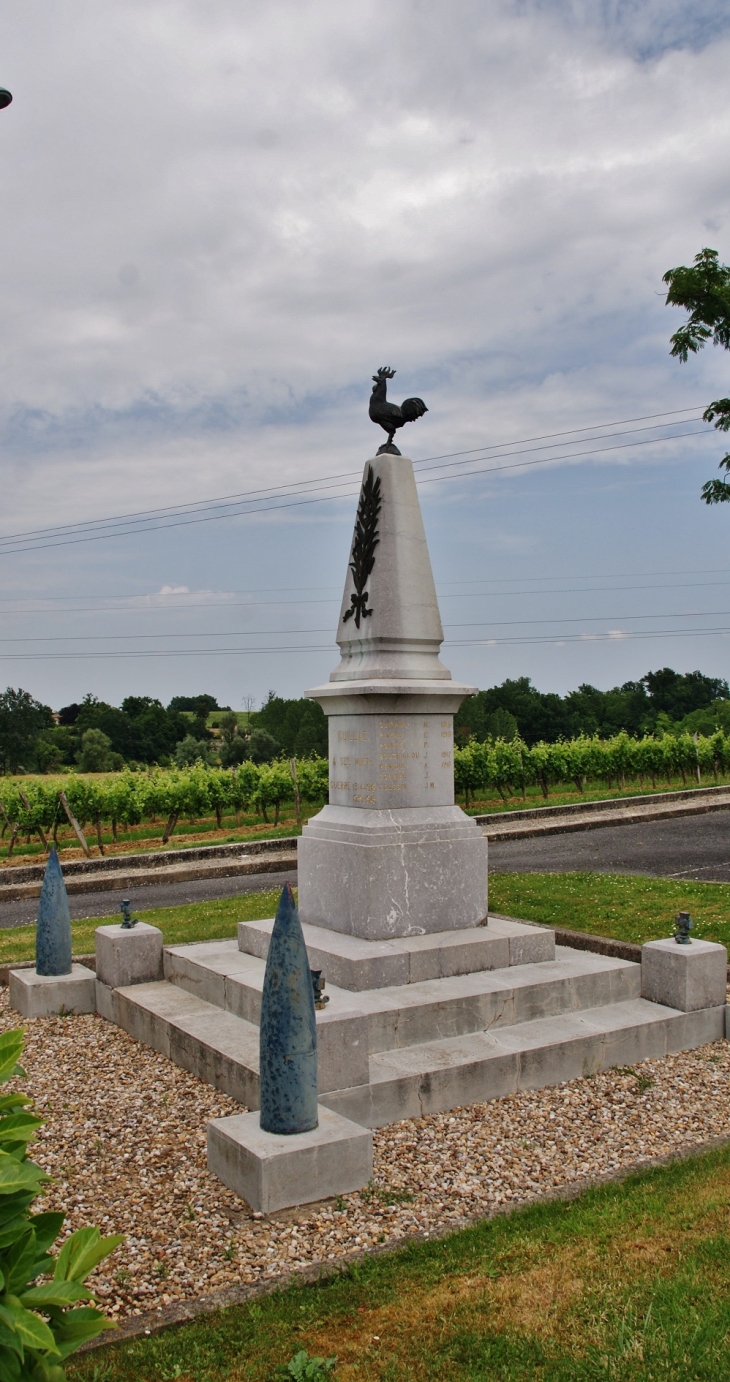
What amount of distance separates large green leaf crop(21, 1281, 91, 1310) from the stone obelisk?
17.6ft

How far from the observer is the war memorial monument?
5.98 m

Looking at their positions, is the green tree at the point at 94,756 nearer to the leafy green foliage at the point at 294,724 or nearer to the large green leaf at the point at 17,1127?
the leafy green foliage at the point at 294,724

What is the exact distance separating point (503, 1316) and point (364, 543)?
228 inches

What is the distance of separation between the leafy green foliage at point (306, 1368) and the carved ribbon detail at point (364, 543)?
5500 millimetres

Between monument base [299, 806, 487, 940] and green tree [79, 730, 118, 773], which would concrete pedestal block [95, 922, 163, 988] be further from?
green tree [79, 730, 118, 773]

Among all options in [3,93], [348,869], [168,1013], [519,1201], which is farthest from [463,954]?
[3,93]

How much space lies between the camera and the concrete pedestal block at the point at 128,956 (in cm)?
796

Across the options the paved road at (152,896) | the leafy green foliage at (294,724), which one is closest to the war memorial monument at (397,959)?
the paved road at (152,896)

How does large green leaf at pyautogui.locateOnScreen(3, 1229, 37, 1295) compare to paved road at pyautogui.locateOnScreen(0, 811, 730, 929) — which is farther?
paved road at pyautogui.locateOnScreen(0, 811, 730, 929)

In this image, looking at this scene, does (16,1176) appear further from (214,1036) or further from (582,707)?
(582,707)

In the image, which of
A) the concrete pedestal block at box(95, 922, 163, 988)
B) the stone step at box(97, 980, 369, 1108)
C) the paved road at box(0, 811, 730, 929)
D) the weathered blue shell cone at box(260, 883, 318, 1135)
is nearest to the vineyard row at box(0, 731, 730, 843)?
the paved road at box(0, 811, 730, 929)

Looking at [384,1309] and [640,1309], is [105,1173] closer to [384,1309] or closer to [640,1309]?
[384,1309]

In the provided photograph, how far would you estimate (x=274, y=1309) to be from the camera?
3.63 m

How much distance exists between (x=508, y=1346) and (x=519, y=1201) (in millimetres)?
1244
